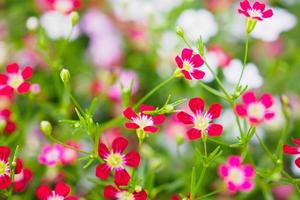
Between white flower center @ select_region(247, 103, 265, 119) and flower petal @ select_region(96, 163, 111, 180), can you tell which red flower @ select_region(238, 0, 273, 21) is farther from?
flower petal @ select_region(96, 163, 111, 180)

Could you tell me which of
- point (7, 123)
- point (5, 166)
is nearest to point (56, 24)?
point (7, 123)

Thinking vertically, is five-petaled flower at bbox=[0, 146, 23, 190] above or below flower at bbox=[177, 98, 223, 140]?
below

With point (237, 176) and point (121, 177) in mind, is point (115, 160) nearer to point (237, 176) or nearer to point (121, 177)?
point (121, 177)

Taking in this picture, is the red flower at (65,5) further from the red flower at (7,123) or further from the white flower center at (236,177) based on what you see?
the white flower center at (236,177)

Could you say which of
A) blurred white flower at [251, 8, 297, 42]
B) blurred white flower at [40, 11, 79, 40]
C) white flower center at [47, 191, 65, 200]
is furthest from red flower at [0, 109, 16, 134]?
blurred white flower at [251, 8, 297, 42]

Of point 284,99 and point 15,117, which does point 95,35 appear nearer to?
point 15,117

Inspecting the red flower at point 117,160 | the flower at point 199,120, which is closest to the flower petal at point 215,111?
the flower at point 199,120
